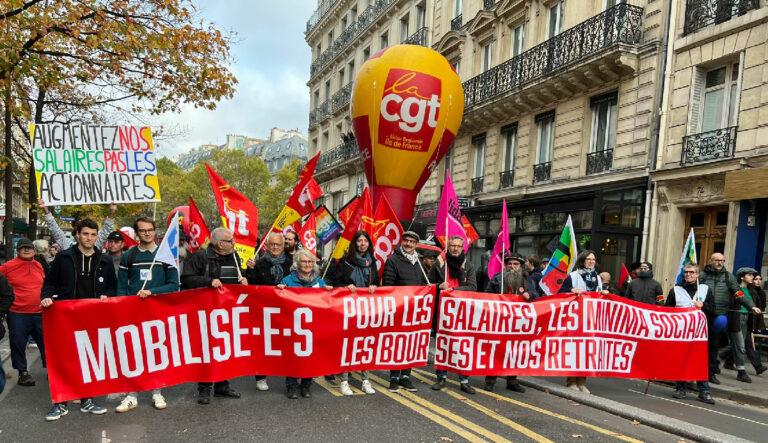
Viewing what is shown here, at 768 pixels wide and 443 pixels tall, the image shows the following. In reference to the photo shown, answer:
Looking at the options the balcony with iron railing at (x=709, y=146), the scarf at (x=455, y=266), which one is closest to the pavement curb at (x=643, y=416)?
the scarf at (x=455, y=266)

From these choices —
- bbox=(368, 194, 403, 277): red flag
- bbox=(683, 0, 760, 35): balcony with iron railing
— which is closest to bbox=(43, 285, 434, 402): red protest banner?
bbox=(368, 194, 403, 277): red flag

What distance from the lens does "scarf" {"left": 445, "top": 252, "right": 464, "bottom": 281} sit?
279 inches

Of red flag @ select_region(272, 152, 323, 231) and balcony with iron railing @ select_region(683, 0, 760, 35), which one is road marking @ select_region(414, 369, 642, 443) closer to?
red flag @ select_region(272, 152, 323, 231)

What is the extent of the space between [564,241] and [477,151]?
14.5m

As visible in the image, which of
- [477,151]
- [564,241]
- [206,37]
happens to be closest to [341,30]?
[477,151]

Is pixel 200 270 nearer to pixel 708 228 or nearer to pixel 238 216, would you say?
pixel 238 216

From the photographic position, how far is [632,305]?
7113 millimetres

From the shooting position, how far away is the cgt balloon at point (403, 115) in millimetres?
12719

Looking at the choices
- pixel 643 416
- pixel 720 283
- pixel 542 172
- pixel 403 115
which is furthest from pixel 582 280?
pixel 542 172

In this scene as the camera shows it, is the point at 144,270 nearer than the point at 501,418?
No

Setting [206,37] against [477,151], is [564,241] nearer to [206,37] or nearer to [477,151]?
[206,37]

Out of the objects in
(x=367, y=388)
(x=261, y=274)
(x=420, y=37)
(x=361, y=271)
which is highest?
(x=420, y=37)

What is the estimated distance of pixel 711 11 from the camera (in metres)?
12.9

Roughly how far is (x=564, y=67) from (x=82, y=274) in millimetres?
14142
